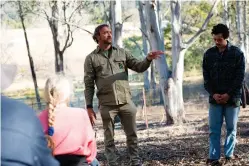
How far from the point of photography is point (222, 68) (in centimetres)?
590

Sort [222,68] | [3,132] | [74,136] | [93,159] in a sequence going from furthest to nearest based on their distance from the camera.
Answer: [222,68]
[93,159]
[74,136]
[3,132]

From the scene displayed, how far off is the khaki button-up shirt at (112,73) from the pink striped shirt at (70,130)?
234 cm

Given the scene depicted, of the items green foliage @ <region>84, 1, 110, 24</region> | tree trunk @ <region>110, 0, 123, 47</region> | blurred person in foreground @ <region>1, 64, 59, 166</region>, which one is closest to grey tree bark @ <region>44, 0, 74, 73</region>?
green foliage @ <region>84, 1, 110, 24</region>

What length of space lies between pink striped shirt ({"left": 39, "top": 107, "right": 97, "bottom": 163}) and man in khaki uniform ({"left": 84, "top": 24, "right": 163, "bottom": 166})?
2321mm

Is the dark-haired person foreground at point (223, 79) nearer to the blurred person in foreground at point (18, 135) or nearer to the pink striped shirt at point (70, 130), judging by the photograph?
the pink striped shirt at point (70, 130)

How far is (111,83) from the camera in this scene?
233 inches

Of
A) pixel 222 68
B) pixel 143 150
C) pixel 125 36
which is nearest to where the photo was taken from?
pixel 222 68

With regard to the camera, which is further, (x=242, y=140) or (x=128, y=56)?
(x=242, y=140)

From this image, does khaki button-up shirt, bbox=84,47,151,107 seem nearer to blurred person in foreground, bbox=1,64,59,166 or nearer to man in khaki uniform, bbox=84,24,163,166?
man in khaki uniform, bbox=84,24,163,166

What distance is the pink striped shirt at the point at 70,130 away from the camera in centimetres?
338

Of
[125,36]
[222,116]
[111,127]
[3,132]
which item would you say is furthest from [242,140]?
[125,36]

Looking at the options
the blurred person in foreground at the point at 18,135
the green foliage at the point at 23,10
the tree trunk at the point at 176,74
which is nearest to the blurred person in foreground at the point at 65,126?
the blurred person in foreground at the point at 18,135

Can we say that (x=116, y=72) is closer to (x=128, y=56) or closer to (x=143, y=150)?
(x=128, y=56)

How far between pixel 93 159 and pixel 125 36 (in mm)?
53461
